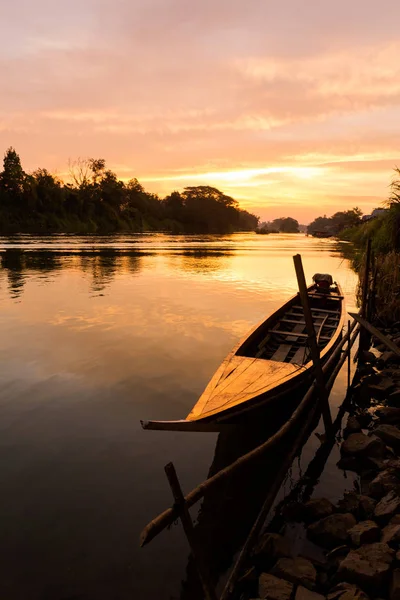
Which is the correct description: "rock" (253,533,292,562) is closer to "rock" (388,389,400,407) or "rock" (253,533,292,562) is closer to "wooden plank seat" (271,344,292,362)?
"rock" (388,389,400,407)

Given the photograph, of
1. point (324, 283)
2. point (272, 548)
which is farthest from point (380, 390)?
point (324, 283)

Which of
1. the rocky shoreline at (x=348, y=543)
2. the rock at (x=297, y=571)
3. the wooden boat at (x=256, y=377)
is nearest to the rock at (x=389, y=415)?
the rocky shoreline at (x=348, y=543)

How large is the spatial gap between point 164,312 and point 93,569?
1734cm

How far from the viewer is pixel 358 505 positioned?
267 inches

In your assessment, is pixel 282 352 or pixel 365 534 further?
pixel 282 352

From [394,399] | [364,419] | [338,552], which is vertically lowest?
[364,419]

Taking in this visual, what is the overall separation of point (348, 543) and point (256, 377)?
11.3ft

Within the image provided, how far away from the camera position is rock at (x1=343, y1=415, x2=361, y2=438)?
9922 mm

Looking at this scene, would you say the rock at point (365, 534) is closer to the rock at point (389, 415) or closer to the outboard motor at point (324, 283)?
the rock at point (389, 415)

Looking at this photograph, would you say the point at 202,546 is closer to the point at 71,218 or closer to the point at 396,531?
the point at 396,531

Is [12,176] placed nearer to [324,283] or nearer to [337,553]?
[324,283]

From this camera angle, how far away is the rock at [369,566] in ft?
16.2

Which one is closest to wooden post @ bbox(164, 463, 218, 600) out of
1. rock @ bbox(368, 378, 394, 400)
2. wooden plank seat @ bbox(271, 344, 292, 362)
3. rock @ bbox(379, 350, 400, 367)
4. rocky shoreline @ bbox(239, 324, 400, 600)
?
rocky shoreline @ bbox(239, 324, 400, 600)

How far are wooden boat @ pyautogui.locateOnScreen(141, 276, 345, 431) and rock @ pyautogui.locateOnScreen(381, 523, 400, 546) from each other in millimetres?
2643
